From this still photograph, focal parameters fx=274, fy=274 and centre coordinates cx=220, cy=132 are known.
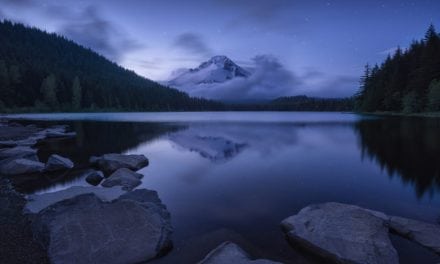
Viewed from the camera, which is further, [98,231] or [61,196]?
[61,196]

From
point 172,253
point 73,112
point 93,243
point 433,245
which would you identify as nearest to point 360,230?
point 433,245

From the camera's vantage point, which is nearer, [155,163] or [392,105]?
[155,163]

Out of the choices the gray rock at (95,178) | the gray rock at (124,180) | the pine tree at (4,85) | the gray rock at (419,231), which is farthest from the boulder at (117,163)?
the pine tree at (4,85)

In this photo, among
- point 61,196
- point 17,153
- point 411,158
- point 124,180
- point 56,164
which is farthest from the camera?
point 411,158

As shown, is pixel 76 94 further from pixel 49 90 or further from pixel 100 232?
pixel 100 232

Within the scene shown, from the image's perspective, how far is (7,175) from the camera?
16.1 m

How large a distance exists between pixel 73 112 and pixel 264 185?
438ft

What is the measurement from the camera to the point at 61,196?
11867mm

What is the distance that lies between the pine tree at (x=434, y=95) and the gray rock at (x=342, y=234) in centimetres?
7227

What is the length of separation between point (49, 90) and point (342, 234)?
425 ft

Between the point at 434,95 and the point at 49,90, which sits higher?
the point at 49,90

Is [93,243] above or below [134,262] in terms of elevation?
above

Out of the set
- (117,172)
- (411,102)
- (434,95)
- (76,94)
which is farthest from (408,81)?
(76,94)

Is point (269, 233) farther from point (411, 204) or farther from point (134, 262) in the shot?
point (411, 204)
